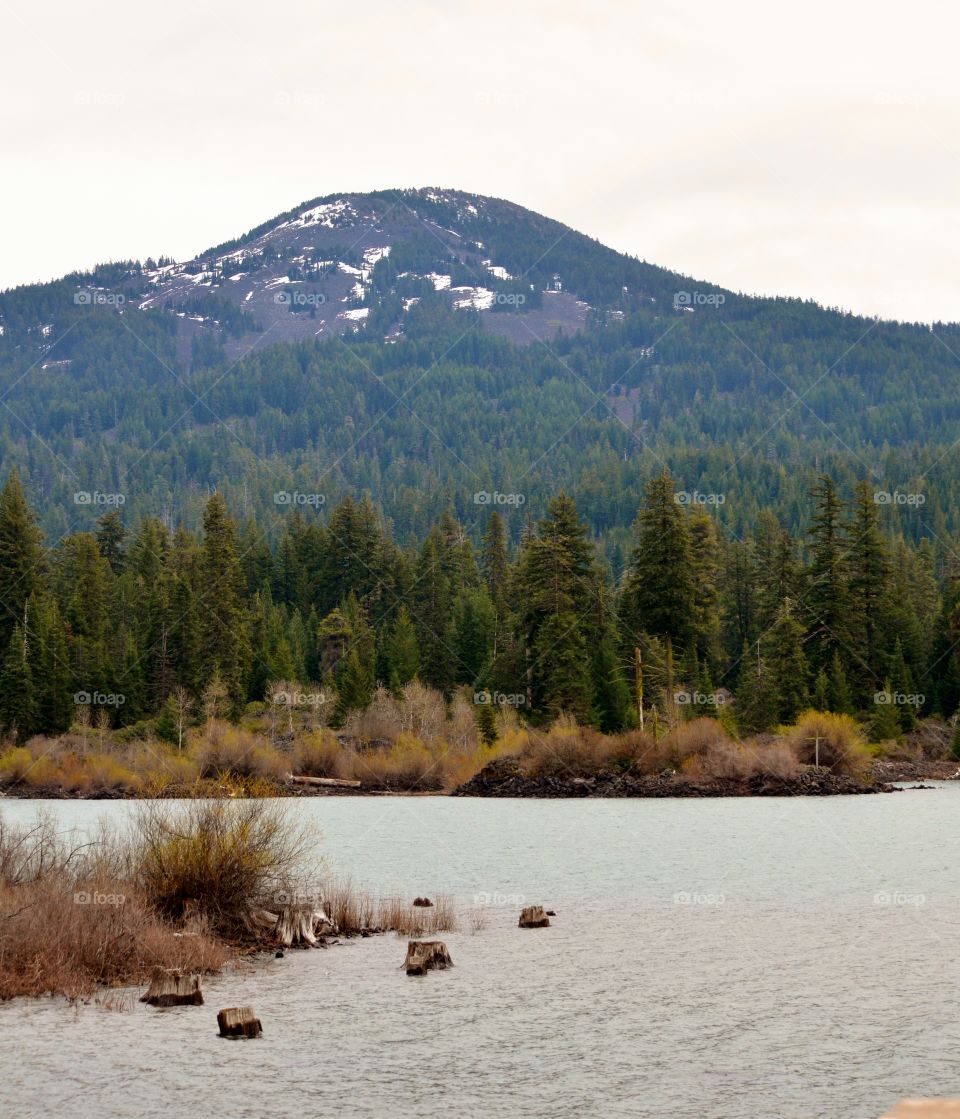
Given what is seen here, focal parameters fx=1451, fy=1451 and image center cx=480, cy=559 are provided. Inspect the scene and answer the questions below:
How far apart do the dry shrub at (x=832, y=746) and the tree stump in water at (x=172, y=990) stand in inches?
2215

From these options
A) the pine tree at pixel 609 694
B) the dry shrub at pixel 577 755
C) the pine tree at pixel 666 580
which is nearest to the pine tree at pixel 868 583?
the pine tree at pixel 666 580

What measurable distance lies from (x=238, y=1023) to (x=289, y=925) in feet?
25.3

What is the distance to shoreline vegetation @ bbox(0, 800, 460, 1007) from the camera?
23.3 meters

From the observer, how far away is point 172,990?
22156mm

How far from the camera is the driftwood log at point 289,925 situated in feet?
Result: 90.8

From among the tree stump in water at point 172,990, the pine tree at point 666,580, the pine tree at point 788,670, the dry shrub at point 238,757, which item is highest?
the pine tree at point 666,580

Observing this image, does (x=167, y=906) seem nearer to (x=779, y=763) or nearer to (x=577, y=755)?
(x=779, y=763)

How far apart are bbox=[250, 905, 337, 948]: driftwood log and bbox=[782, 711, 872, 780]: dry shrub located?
1987 inches

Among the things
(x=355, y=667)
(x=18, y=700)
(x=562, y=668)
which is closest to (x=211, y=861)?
(x=562, y=668)

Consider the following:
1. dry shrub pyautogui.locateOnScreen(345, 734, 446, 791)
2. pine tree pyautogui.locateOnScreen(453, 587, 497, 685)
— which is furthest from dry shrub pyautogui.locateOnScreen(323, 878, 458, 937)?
pine tree pyautogui.locateOnScreen(453, 587, 497, 685)

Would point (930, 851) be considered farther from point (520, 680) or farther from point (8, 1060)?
point (520, 680)

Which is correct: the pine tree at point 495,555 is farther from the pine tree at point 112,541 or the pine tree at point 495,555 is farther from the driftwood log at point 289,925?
the driftwood log at point 289,925

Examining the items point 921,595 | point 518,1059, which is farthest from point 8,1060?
point 921,595

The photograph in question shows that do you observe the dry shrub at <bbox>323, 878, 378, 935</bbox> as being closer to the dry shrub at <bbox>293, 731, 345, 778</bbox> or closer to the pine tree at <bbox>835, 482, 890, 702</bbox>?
the dry shrub at <bbox>293, 731, 345, 778</bbox>
